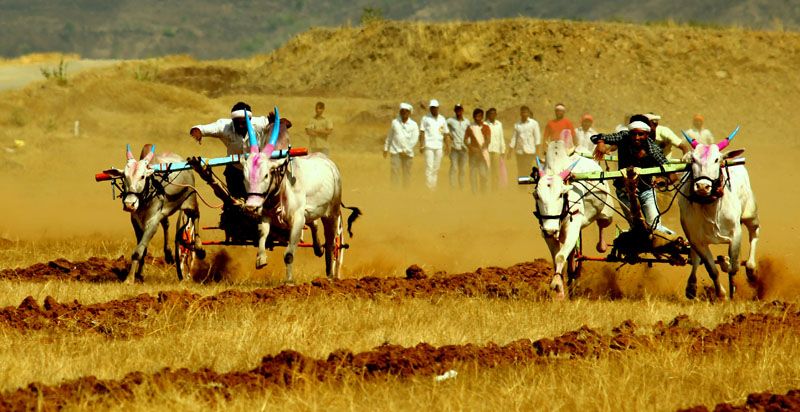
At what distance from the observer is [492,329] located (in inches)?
500

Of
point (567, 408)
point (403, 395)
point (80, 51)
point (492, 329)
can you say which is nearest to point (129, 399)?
point (403, 395)

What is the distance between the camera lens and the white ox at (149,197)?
55.1 feet

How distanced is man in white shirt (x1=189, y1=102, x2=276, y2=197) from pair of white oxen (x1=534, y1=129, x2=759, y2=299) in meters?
3.46

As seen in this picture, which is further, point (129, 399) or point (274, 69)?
point (274, 69)

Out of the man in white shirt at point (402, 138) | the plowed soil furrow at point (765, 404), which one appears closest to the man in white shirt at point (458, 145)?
the man in white shirt at point (402, 138)

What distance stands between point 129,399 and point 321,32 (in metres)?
53.1

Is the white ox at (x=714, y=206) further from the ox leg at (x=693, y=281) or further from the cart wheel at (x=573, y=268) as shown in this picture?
the cart wheel at (x=573, y=268)

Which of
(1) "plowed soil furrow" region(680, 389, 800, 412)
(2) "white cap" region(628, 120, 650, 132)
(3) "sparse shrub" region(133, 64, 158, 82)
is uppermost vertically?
(3) "sparse shrub" region(133, 64, 158, 82)

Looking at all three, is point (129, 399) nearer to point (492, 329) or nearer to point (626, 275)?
point (492, 329)

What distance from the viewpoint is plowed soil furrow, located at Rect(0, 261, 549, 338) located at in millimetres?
12414

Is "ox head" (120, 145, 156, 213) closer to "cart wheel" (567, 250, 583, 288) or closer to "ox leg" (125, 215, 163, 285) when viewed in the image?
"ox leg" (125, 215, 163, 285)

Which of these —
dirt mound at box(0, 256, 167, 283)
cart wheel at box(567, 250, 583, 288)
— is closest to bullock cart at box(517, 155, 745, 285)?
cart wheel at box(567, 250, 583, 288)

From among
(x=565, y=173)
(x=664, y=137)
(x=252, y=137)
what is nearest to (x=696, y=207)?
(x=565, y=173)

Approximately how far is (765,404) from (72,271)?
10.9 metres
